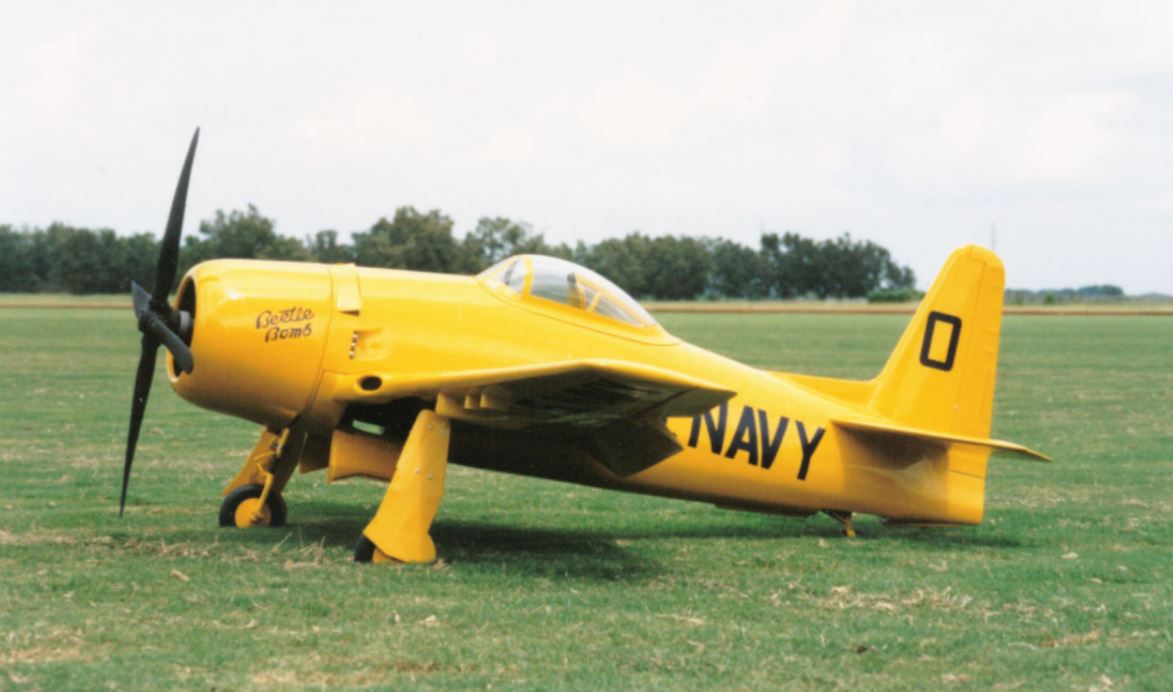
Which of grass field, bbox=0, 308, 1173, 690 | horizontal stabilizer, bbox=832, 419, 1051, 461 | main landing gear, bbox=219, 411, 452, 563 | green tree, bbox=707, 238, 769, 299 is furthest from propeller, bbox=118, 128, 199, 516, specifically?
green tree, bbox=707, 238, 769, 299

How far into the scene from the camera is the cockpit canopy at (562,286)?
8.66 meters

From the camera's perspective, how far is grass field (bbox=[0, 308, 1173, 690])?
5469 mm

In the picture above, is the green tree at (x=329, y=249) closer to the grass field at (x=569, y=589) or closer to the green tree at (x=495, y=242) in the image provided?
the green tree at (x=495, y=242)

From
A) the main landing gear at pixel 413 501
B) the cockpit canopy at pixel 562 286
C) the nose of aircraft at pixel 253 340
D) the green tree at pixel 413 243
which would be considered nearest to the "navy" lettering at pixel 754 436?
the cockpit canopy at pixel 562 286

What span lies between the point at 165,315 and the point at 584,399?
9.06 ft

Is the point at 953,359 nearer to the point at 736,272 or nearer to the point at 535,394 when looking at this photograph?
the point at 535,394

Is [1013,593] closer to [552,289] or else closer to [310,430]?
[552,289]

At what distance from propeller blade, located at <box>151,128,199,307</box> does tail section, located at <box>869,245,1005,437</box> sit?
17.1 feet

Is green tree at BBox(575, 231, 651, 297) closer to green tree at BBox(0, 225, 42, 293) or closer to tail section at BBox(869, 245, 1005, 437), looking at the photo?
green tree at BBox(0, 225, 42, 293)

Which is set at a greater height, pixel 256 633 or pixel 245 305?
pixel 245 305

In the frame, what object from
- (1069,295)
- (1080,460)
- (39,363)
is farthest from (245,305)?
(1069,295)

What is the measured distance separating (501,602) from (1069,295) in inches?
5610

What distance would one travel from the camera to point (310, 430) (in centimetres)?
843

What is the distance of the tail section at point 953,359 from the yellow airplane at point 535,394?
0.01 m
